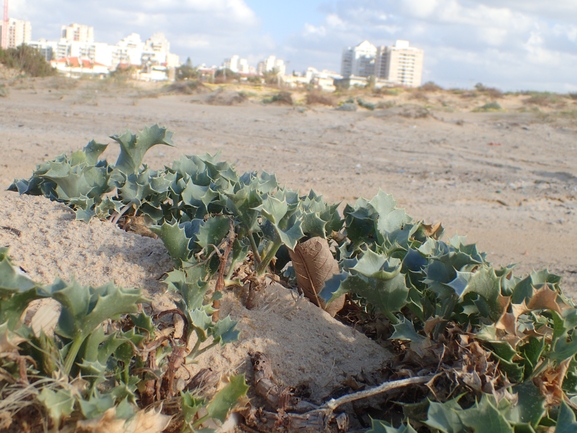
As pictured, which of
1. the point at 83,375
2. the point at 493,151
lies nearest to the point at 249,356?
the point at 83,375

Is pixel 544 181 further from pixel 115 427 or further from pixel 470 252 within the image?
pixel 115 427

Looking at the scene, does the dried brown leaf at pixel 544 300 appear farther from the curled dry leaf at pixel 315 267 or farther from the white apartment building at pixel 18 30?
the white apartment building at pixel 18 30

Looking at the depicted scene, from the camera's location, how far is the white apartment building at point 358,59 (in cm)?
8512

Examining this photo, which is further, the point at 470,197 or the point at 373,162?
the point at 373,162

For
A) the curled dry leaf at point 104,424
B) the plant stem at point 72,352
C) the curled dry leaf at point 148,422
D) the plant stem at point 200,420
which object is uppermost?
the plant stem at point 72,352

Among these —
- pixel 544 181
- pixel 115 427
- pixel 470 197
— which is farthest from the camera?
pixel 544 181

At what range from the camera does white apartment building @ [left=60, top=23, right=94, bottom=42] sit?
115438mm

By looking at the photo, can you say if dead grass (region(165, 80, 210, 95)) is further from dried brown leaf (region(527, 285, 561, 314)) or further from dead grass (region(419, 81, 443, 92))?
dried brown leaf (region(527, 285, 561, 314))

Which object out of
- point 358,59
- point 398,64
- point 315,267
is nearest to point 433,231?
point 315,267

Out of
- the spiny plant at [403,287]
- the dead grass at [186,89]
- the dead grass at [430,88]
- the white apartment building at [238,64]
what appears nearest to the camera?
the spiny plant at [403,287]

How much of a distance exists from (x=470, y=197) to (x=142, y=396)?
20.4 ft

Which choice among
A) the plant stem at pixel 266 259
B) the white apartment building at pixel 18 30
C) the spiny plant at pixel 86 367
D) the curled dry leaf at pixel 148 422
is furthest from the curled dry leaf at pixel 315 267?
the white apartment building at pixel 18 30

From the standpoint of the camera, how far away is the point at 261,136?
10953 millimetres

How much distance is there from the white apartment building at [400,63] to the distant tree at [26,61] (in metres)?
58.9
